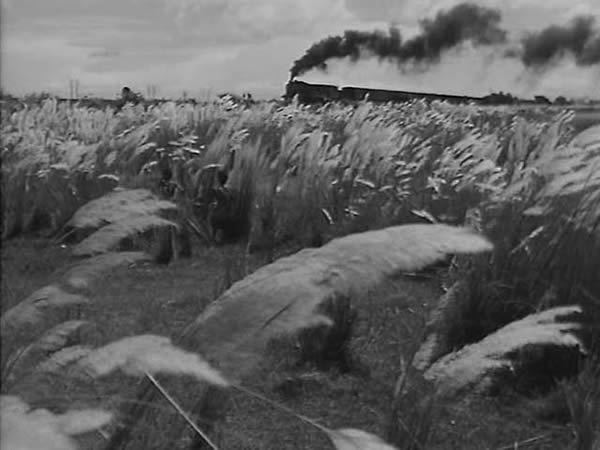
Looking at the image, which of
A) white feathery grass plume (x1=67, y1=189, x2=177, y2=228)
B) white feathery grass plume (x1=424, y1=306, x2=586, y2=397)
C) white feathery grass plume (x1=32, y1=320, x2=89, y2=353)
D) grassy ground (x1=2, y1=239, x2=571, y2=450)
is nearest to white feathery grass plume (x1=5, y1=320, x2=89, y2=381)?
white feathery grass plume (x1=32, y1=320, x2=89, y2=353)

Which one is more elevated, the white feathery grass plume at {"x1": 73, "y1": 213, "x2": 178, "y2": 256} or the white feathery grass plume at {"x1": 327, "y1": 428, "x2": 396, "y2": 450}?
the white feathery grass plume at {"x1": 73, "y1": 213, "x2": 178, "y2": 256}

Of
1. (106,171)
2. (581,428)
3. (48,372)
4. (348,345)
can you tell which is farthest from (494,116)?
(48,372)

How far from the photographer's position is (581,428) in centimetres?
198

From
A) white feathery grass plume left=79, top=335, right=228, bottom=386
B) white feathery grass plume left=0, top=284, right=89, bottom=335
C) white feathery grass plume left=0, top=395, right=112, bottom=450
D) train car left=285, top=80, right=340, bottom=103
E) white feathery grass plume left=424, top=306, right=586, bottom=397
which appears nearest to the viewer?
white feathery grass plume left=0, top=395, right=112, bottom=450

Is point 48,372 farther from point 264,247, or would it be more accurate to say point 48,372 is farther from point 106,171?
point 106,171

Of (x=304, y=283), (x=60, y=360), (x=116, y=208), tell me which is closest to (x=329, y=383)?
(x=116, y=208)

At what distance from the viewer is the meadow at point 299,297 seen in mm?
896

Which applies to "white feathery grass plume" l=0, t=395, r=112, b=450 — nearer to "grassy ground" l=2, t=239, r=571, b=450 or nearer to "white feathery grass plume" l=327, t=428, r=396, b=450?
"white feathery grass plume" l=327, t=428, r=396, b=450

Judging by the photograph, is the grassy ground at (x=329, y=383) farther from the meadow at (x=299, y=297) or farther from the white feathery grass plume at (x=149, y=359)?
the white feathery grass plume at (x=149, y=359)

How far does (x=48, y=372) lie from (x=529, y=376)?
6.65 feet

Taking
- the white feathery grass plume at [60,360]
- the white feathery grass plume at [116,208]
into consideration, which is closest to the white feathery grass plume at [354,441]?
the white feathery grass plume at [60,360]

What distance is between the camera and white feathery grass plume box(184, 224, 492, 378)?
83 centimetres

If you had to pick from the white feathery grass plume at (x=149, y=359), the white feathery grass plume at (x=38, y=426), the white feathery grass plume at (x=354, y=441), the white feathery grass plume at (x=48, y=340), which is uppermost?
the white feathery grass plume at (x=149, y=359)

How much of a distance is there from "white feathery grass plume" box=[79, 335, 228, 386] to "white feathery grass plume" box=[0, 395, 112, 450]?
51 millimetres
